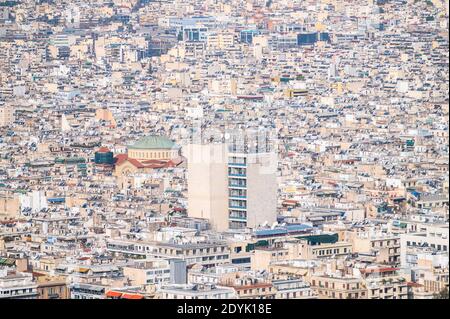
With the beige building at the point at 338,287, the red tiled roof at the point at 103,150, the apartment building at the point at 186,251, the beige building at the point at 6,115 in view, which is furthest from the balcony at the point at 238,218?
the beige building at the point at 6,115

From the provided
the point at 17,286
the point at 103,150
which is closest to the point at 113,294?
the point at 17,286

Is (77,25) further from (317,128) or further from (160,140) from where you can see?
(160,140)

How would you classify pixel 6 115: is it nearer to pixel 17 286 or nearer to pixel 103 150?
pixel 103 150

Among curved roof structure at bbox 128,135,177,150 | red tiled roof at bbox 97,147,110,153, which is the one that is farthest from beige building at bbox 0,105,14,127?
curved roof structure at bbox 128,135,177,150

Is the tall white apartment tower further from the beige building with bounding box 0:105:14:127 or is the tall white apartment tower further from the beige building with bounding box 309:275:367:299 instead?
the beige building with bounding box 0:105:14:127

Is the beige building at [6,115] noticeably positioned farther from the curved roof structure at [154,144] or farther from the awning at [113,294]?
the awning at [113,294]
